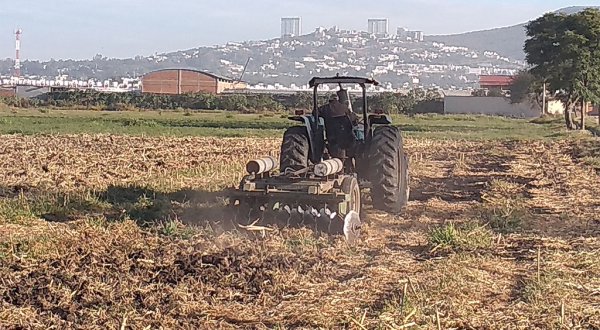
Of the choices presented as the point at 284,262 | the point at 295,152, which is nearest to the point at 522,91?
the point at 295,152

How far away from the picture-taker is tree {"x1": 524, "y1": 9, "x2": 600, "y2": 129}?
163 feet

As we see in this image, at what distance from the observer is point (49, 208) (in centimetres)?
1199

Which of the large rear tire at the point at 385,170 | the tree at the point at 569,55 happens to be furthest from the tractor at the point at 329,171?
the tree at the point at 569,55

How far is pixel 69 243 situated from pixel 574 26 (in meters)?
47.6

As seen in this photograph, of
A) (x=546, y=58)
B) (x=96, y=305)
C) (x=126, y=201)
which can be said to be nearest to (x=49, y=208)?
(x=126, y=201)

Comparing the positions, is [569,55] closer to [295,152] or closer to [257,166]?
[295,152]

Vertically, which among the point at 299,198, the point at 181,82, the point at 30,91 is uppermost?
the point at 181,82

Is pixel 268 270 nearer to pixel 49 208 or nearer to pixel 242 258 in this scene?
pixel 242 258

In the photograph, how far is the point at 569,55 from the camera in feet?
164

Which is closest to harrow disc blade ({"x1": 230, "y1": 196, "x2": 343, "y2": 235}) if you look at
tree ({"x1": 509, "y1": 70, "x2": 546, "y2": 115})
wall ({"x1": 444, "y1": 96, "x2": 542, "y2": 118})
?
tree ({"x1": 509, "y1": 70, "x2": 546, "y2": 115})

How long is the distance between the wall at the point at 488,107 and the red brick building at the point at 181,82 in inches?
1580

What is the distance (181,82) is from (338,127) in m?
110

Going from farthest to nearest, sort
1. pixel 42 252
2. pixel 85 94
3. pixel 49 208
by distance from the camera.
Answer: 1. pixel 85 94
2. pixel 49 208
3. pixel 42 252

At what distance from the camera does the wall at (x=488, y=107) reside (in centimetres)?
8744
